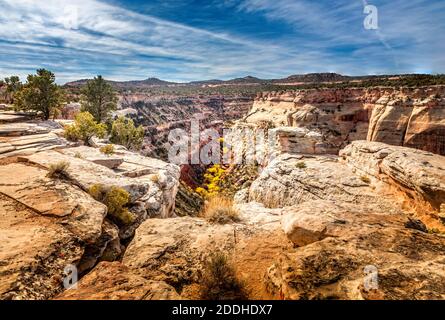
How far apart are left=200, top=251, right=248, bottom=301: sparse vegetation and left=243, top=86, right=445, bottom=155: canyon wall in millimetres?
23098

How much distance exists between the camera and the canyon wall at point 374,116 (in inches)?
1347

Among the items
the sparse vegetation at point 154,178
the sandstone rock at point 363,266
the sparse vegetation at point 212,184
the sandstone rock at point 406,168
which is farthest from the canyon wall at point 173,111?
the sandstone rock at point 363,266

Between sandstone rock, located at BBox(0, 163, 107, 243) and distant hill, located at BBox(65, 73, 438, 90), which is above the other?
distant hill, located at BBox(65, 73, 438, 90)

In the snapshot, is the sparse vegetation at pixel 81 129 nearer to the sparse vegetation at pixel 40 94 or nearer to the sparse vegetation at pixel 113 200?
the sparse vegetation at pixel 40 94

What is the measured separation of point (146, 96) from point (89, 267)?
87153 mm

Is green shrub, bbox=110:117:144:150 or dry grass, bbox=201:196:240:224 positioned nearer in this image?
dry grass, bbox=201:196:240:224

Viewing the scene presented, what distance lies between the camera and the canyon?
3764mm

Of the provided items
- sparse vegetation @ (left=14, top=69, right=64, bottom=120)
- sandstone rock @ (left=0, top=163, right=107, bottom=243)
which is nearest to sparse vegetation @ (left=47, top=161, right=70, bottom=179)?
sandstone rock @ (left=0, top=163, right=107, bottom=243)

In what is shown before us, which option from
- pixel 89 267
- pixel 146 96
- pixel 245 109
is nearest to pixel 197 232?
pixel 89 267

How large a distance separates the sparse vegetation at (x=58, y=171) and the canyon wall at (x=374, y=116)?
888 inches

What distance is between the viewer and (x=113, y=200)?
8.73m

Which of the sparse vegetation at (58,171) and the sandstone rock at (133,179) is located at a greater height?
the sparse vegetation at (58,171)

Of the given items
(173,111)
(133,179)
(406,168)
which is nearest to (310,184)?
(406,168)

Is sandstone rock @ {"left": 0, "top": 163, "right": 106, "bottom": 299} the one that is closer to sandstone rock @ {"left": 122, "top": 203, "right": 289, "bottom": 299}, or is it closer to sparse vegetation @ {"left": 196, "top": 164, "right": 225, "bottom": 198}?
sandstone rock @ {"left": 122, "top": 203, "right": 289, "bottom": 299}
